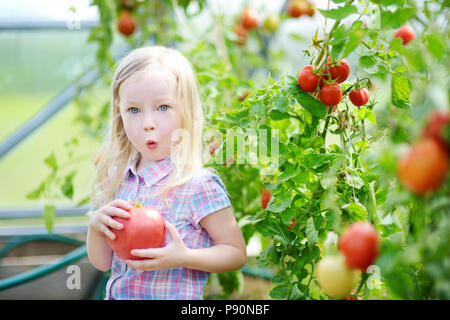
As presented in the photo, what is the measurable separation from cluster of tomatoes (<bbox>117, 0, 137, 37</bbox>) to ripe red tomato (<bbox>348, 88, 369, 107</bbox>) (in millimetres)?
1160

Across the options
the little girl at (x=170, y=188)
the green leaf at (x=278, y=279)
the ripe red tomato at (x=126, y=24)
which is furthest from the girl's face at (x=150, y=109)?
the ripe red tomato at (x=126, y=24)

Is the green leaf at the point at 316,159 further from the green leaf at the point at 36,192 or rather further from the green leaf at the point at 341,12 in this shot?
the green leaf at the point at 36,192

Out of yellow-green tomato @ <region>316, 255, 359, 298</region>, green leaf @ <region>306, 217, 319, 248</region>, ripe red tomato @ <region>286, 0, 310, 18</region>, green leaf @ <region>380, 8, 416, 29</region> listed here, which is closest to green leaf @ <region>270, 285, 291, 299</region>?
green leaf @ <region>306, 217, 319, 248</region>

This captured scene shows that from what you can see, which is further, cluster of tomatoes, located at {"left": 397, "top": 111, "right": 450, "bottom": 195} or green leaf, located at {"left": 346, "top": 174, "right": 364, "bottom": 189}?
green leaf, located at {"left": 346, "top": 174, "right": 364, "bottom": 189}

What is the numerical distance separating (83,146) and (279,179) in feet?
6.82

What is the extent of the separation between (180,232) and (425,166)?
22.8 inches

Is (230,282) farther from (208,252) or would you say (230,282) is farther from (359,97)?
(359,97)

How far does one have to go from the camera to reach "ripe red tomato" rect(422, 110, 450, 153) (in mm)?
362

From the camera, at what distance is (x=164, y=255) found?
771 millimetres

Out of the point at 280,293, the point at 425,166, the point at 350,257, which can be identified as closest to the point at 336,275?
the point at 350,257

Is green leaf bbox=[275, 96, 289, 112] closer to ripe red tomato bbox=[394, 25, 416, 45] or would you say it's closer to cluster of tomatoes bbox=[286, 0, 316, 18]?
ripe red tomato bbox=[394, 25, 416, 45]

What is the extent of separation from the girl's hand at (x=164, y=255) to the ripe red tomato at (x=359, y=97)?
0.37 metres

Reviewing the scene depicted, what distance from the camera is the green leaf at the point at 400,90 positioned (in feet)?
2.45

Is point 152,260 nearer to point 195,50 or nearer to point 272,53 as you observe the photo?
point 195,50
